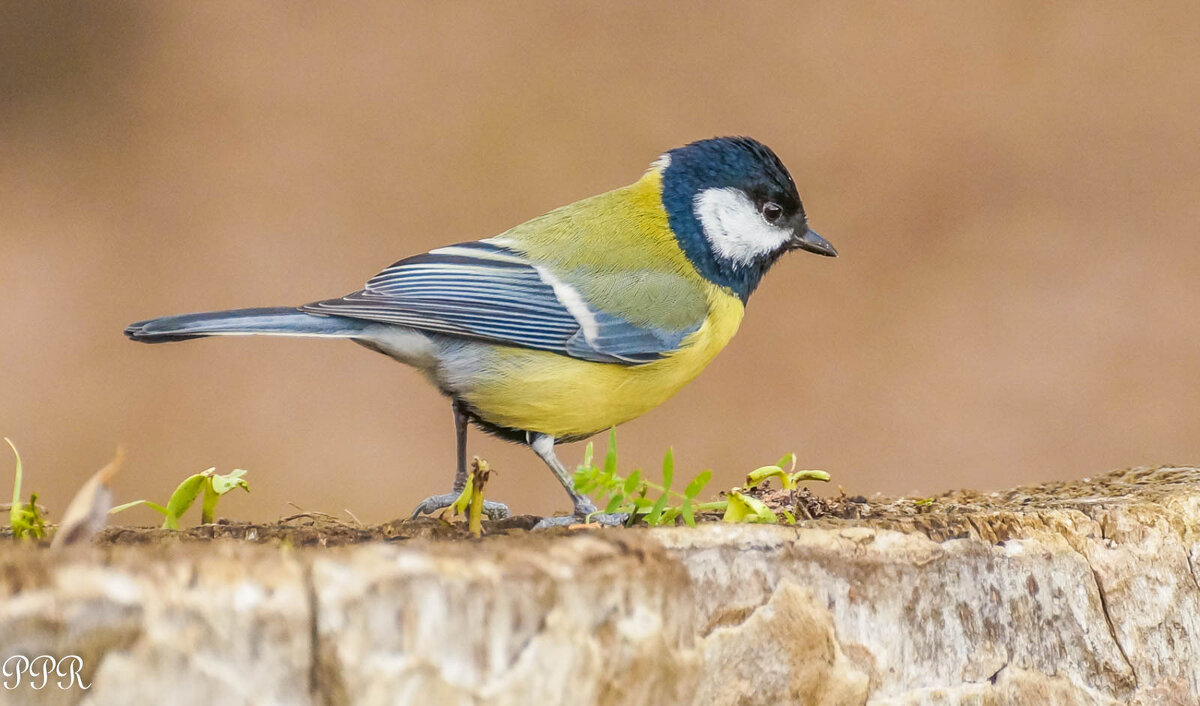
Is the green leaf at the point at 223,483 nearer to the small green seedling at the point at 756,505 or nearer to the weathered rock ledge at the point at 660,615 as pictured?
the weathered rock ledge at the point at 660,615

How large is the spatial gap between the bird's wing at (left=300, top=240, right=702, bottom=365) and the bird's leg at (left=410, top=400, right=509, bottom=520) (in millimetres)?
203

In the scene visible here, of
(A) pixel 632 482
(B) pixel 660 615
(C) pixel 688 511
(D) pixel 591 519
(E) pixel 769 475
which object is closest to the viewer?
(B) pixel 660 615

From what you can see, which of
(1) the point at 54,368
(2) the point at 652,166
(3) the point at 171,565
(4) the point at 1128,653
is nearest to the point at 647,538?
(3) the point at 171,565

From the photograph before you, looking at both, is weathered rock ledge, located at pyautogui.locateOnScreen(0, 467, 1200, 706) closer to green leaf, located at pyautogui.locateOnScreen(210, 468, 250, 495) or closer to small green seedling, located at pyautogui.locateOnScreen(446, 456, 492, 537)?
small green seedling, located at pyautogui.locateOnScreen(446, 456, 492, 537)

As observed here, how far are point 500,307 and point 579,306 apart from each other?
0.56ft

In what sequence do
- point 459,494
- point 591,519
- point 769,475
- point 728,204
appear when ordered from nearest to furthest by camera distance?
point 769,475, point 591,519, point 459,494, point 728,204

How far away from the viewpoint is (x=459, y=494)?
86.5 inches

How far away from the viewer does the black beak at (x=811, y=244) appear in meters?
2.65

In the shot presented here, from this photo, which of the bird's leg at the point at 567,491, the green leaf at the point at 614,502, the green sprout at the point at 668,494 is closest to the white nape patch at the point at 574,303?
the bird's leg at the point at 567,491

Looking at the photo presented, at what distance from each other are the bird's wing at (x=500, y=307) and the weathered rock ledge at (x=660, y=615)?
2.41 ft

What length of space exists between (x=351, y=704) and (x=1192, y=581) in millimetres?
1213

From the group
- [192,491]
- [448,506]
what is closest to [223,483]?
[192,491]

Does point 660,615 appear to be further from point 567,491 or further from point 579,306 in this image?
point 579,306

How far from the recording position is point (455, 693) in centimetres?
113
